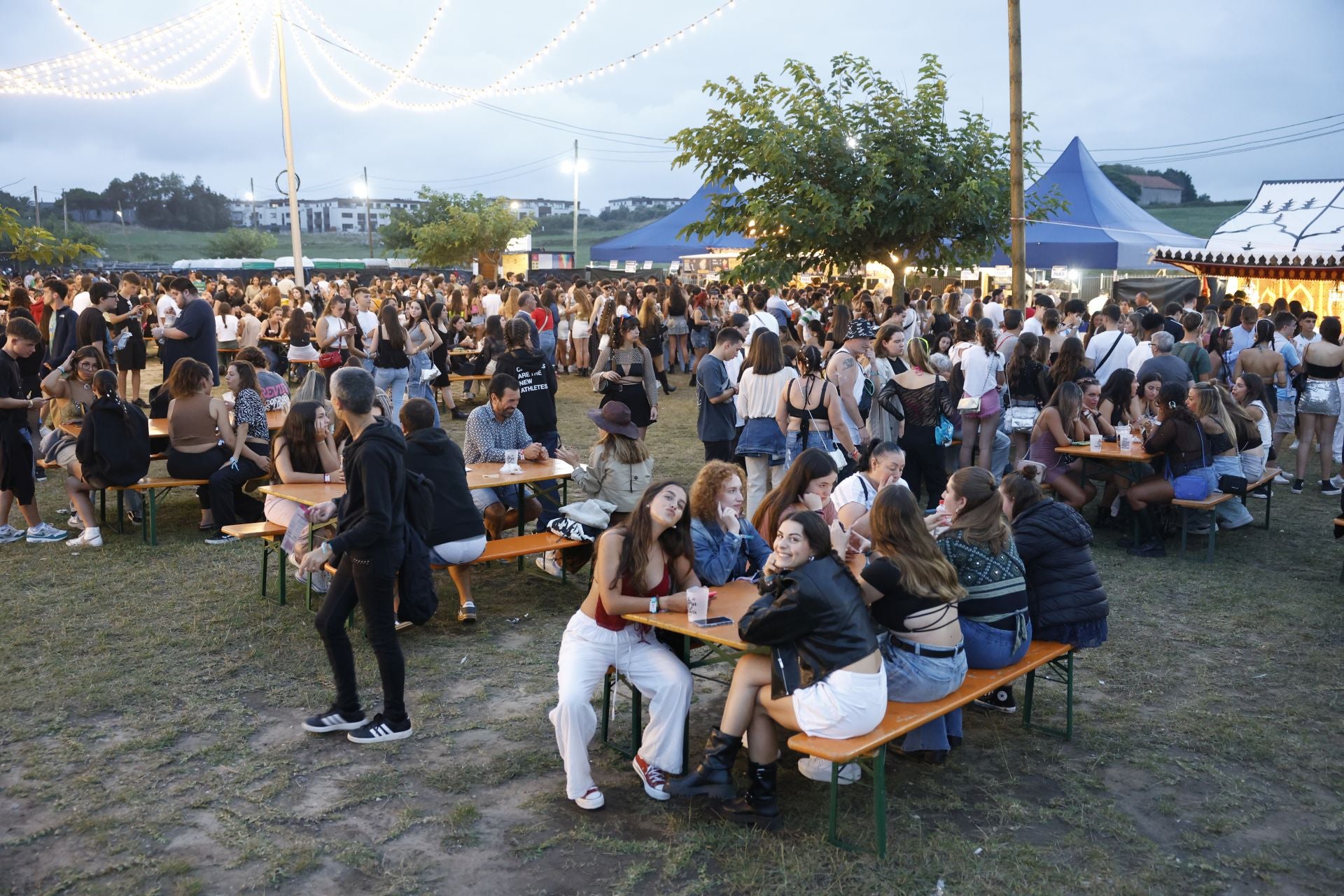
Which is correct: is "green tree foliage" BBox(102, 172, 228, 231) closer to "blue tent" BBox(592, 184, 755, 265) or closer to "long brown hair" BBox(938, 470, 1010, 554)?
"blue tent" BBox(592, 184, 755, 265)

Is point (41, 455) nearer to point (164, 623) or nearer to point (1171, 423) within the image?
point (164, 623)

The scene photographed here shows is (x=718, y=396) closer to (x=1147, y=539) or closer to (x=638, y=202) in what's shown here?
(x=1147, y=539)

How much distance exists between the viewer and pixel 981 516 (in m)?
4.18

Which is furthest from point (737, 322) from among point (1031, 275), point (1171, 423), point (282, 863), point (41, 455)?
point (1031, 275)

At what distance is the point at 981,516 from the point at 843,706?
1123 mm

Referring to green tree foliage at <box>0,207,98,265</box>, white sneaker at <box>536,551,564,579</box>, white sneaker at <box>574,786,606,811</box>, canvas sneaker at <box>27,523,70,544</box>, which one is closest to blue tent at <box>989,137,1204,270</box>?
white sneaker at <box>536,551,564,579</box>

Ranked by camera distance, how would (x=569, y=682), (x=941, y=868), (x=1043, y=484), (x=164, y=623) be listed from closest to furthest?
(x=941, y=868) < (x=569, y=682) < (x=164, y=623) < (x=1043, y=484)

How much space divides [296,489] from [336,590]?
201 cm

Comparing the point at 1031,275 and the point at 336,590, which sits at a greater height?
the point at 1031,275

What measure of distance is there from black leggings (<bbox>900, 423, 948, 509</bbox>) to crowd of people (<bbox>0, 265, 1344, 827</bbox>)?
0.07 ft

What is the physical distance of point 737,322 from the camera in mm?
10383

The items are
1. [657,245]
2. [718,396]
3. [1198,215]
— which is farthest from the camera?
[1198,215]

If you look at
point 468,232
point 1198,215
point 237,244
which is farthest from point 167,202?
point 1198,215

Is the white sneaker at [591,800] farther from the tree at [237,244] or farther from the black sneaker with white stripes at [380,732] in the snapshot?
the tree at [237,244]
